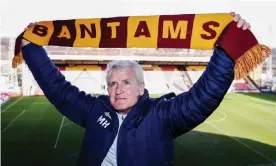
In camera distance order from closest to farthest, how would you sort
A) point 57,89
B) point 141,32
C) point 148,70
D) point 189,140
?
point 57,89, point 141,32, point 189,140, point 148,70

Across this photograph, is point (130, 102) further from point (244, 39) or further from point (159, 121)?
point (244, 39)

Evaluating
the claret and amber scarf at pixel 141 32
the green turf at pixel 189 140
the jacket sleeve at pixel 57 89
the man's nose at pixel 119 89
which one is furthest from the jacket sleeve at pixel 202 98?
the green turf at pixel 189 140

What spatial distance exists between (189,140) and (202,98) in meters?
9.84

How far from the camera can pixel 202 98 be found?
2.02 metres

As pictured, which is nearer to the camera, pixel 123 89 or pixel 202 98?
pixel 202 98

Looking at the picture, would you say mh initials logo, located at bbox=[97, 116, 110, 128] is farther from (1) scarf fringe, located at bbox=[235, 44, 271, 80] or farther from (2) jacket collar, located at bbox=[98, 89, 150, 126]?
(1) scarf fringe, located at bbox=[235, 44, 271, 80]

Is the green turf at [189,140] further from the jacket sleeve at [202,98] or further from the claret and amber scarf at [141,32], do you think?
the jacket sleeve at [202,98]

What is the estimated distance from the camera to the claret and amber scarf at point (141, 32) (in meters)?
2.39

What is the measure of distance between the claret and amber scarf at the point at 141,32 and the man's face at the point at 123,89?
52 cm

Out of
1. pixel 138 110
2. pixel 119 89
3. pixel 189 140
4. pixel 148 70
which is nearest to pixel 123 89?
pixel 119 89

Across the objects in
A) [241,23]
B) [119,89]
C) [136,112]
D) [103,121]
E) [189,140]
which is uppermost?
[241,23]

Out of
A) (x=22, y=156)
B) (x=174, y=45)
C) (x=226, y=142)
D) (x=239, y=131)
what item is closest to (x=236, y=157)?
(x=226, y=142)

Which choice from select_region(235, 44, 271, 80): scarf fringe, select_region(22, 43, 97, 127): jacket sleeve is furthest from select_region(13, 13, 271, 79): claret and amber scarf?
select_region(22, 43, 97, 127): jacket sleeve

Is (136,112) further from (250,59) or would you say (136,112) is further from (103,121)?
(250,59)
